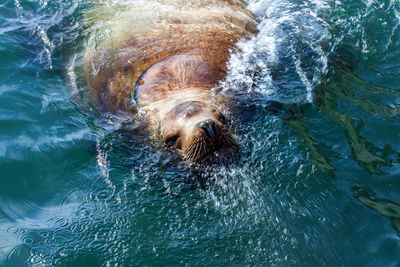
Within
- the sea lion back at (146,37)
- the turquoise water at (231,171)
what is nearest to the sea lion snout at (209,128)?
the turquoise water at (231,171)

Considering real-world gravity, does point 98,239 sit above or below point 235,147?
below

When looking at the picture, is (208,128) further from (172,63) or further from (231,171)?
(172,63)

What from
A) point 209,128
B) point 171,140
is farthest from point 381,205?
point 171,140

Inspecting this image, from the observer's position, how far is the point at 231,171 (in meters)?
3.91

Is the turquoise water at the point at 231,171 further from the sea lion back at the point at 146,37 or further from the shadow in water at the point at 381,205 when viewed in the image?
the sea lion back at the point at 146,37

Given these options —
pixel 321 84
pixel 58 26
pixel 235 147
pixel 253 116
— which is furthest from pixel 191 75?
pixel 58 26

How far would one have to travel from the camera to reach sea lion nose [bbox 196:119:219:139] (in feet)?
11.8

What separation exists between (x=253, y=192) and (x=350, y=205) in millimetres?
896

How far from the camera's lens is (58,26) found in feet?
20.7

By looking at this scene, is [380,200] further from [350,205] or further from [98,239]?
[98,239]

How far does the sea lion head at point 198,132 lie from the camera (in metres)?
3.69

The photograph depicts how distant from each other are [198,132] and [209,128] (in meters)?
0.12

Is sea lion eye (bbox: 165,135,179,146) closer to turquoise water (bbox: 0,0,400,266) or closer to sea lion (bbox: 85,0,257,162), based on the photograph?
sea lion (bbox: 85,0,257,162)

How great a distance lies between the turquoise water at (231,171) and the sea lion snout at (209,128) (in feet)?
1.25
